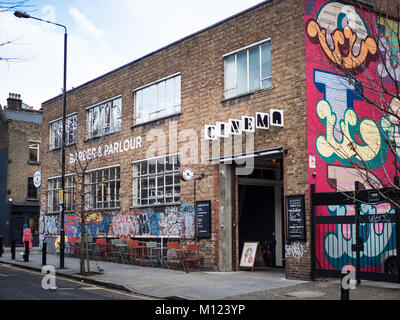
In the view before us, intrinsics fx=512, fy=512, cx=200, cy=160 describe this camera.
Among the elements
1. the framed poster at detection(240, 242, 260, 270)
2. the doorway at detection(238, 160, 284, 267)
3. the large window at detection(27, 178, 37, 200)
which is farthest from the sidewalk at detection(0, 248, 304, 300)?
the large window at detection(27, 178, 37, 200)

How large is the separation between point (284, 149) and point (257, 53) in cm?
343

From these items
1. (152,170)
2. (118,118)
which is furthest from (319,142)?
(118,118)

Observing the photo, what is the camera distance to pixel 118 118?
22766mm

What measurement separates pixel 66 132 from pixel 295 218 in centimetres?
1606

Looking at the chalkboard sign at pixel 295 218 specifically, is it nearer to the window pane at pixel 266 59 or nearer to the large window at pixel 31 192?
the window pane at pixel 266 59

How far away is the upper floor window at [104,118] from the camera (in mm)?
22831

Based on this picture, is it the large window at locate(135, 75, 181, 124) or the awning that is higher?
the large window at locate(135, 75, 181, 124)

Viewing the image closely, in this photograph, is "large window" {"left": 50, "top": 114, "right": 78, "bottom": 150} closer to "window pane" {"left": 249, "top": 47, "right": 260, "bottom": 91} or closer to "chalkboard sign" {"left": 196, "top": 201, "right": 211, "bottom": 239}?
"chalkboard sign" {"left": 196, "top": 201, "right": 211, "bottom": 239}

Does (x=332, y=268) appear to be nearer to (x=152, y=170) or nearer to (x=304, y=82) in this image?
(x=304, y=82)

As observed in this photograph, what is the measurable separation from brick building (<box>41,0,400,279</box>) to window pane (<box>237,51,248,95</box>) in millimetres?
32

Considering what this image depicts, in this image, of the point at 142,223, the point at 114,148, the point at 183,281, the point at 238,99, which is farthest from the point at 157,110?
the point at 183,281

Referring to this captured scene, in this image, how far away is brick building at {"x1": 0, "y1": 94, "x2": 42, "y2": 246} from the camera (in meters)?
38.0

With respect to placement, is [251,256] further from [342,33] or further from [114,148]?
[114,148]

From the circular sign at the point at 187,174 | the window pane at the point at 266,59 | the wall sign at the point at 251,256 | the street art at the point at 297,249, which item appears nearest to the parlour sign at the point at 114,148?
the circular sign at the point at 187,174
